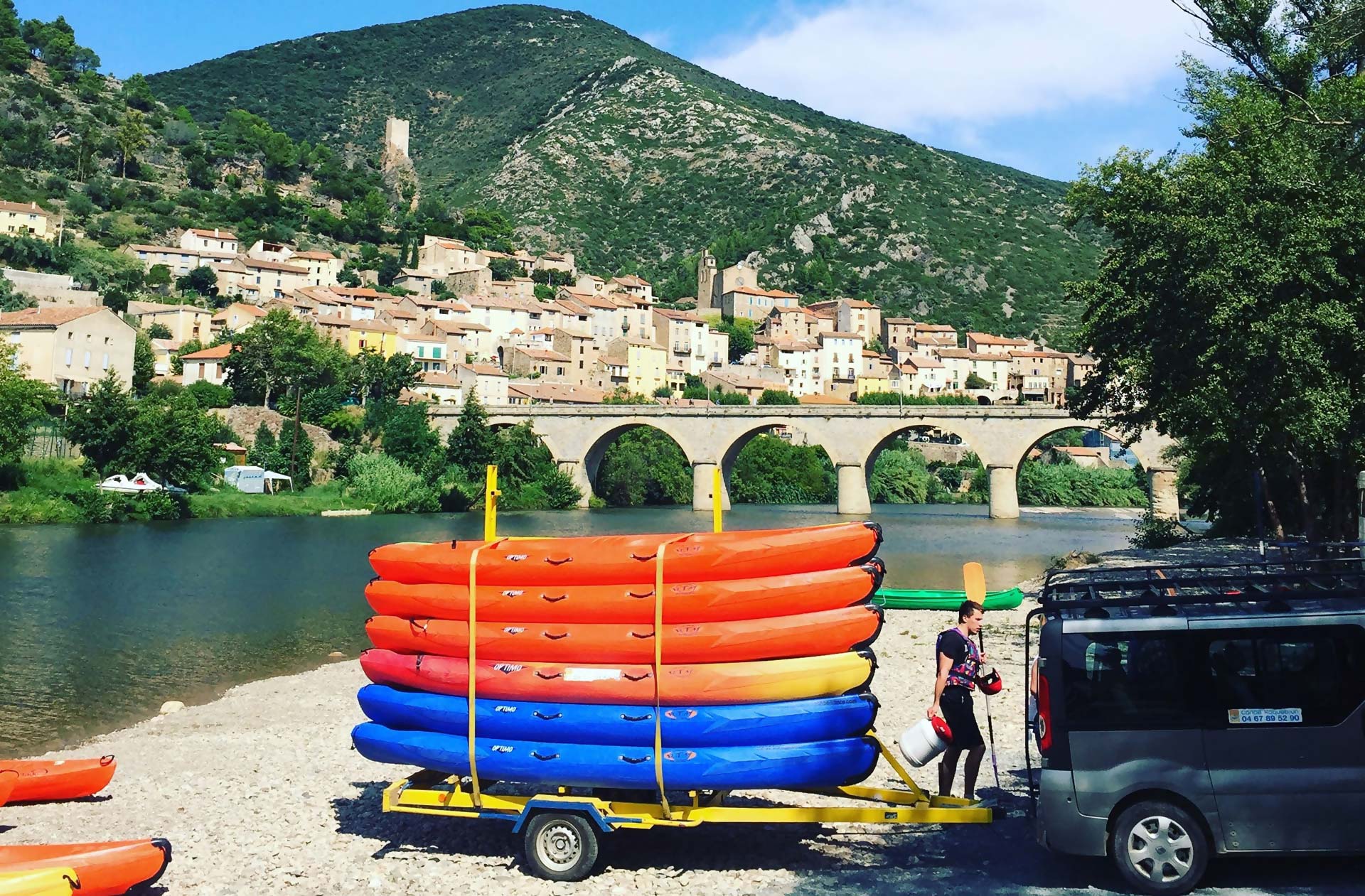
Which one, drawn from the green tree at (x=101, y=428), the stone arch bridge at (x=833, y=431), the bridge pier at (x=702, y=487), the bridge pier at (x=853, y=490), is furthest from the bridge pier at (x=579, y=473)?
the green tree at (x=101, y=428)

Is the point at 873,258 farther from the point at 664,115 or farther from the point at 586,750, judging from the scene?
the point at 586,750

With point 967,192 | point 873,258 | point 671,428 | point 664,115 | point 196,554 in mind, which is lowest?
point 196,554

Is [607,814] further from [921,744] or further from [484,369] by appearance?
[484,369]

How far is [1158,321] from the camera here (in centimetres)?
2153

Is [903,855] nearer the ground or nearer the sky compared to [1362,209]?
nearer the ground

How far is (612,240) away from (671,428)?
291 ft

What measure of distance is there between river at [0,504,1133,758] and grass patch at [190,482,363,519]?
5.39ft

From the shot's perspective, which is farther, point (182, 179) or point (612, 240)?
point (612, 240)

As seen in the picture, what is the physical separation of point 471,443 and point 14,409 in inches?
1009

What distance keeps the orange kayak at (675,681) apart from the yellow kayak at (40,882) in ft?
7.82

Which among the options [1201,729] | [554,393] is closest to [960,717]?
[1201,729]

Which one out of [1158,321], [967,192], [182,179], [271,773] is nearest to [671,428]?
[1158,321]

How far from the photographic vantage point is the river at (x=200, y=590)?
53.5 ft

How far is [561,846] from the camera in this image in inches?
276
